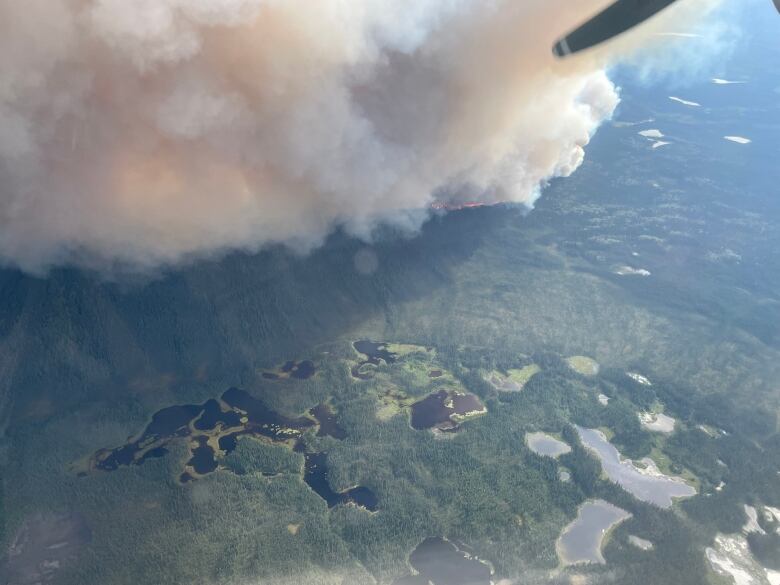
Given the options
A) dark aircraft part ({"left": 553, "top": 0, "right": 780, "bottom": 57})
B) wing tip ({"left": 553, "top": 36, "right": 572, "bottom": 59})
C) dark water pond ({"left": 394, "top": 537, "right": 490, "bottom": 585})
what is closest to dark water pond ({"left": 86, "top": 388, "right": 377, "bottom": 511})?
dark water pond ({"left": 394, "top": 537, "right": 490, "bottom": 585})

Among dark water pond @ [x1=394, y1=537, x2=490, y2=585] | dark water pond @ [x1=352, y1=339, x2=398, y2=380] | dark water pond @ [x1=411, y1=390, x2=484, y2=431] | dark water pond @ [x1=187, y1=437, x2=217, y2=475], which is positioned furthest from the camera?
dark water pond @ [x1=352, y1=339, x2=398, y2=380]

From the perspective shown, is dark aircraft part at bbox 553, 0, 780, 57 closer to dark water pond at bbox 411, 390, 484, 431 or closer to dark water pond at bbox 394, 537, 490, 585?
dark water pond at bbox 394, 537, 490, 585

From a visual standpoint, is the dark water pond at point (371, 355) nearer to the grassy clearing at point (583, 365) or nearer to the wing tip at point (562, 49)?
the grassy clearing at point (583, 365)

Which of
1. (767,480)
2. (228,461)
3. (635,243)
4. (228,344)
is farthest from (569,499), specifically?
(635,243)

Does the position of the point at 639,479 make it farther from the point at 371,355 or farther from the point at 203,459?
the point at 203,459

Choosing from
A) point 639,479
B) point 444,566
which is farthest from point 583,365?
point 444,566

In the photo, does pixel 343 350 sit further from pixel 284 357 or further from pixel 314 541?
pixel 314 541
